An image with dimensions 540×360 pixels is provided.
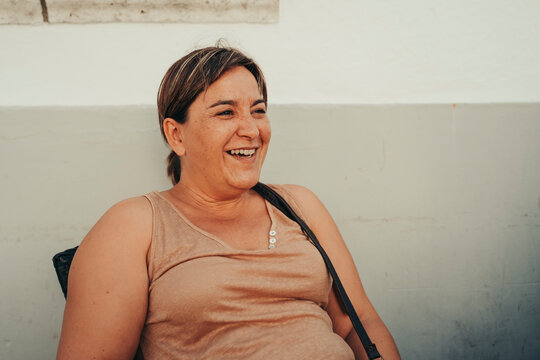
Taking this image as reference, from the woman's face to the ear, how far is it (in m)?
0.02

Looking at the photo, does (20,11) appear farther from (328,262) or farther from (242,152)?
(328,262)

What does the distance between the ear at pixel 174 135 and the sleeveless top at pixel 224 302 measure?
0.92 feet

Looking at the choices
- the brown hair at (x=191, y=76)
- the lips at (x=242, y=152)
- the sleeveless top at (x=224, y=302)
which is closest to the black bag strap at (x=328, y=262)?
the sleeveless top at (x=224, y=302)

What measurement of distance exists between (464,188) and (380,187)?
52 centimetres

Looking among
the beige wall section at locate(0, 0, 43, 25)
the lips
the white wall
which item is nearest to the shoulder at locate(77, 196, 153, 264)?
the lips

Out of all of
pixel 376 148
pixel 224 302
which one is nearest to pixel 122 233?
pixel 224 302

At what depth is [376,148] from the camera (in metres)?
2.36

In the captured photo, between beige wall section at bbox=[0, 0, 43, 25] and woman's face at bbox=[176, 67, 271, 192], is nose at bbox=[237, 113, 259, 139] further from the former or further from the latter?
beige wall section at bbox=[0, 0, 43, 25]

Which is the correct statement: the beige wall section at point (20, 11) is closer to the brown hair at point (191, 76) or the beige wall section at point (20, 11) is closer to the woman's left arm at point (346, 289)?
the brown hair at point (191, 76)

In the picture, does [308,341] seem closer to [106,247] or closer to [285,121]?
[106,247]

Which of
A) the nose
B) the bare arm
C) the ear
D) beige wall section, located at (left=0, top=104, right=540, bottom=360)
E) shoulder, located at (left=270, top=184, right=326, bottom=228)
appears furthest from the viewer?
beige wall section, located at (left=0, top=104, right=540, bottom=360)

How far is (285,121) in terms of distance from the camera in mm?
2287

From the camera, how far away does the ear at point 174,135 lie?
1795 mm

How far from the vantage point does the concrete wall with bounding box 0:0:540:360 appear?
6.98 feet
